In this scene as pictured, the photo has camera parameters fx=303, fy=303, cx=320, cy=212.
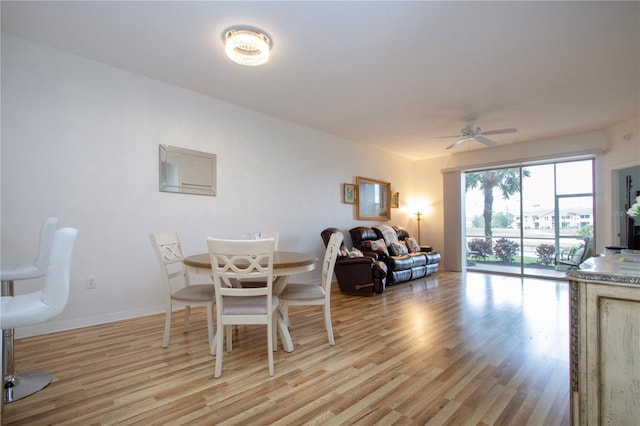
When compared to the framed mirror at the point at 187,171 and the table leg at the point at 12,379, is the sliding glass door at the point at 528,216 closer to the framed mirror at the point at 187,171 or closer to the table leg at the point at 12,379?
the framed mirror at the point at 187,171

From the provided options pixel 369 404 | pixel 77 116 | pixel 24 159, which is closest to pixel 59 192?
pixel 24 159

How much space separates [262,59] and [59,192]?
2.31 metres

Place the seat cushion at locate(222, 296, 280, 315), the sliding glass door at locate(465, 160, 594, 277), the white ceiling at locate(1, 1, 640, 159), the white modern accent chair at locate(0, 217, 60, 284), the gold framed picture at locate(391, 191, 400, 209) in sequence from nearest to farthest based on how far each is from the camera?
1. the white modern accent chair at locate(0, 217, 60, 284)
2. the seat cushion at locate(222, 296, 280, 315)
3. the white ceiling at locate(1, 1, 640, 159)
4. the sliding glass door at locate(465, 160, 594, 277)
5. the gold framed picture at locate(391, 191, 400, 209)

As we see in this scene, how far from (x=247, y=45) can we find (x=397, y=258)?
387 centimetres

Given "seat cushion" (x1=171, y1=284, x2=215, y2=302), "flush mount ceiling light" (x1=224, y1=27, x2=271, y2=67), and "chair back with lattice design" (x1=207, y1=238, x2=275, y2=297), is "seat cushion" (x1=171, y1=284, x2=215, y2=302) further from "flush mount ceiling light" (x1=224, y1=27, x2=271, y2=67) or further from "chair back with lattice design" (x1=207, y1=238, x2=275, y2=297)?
"flush mount ceiling light" (x1=224, y1=27, x2=271, y2=67)

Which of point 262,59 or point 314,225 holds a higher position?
point 262,59

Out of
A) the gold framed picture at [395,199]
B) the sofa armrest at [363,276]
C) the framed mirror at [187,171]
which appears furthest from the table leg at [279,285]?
the gold framed picture at [395,199]

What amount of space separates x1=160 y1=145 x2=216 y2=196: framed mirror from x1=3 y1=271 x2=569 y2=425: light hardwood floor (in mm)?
1516

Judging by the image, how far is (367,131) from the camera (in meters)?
5.41

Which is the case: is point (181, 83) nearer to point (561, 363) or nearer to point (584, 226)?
point (561, 363)

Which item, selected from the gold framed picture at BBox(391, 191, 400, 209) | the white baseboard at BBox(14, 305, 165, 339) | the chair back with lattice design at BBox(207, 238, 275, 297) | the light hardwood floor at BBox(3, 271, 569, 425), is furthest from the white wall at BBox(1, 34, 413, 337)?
the gold framed picture at BBox(391, 191, 400, 209)

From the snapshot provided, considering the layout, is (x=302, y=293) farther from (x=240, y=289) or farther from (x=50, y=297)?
(x=50, y=297)

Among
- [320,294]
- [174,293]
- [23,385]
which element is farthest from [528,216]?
[23,385]

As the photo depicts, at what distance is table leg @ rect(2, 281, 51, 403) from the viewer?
1784 mm
